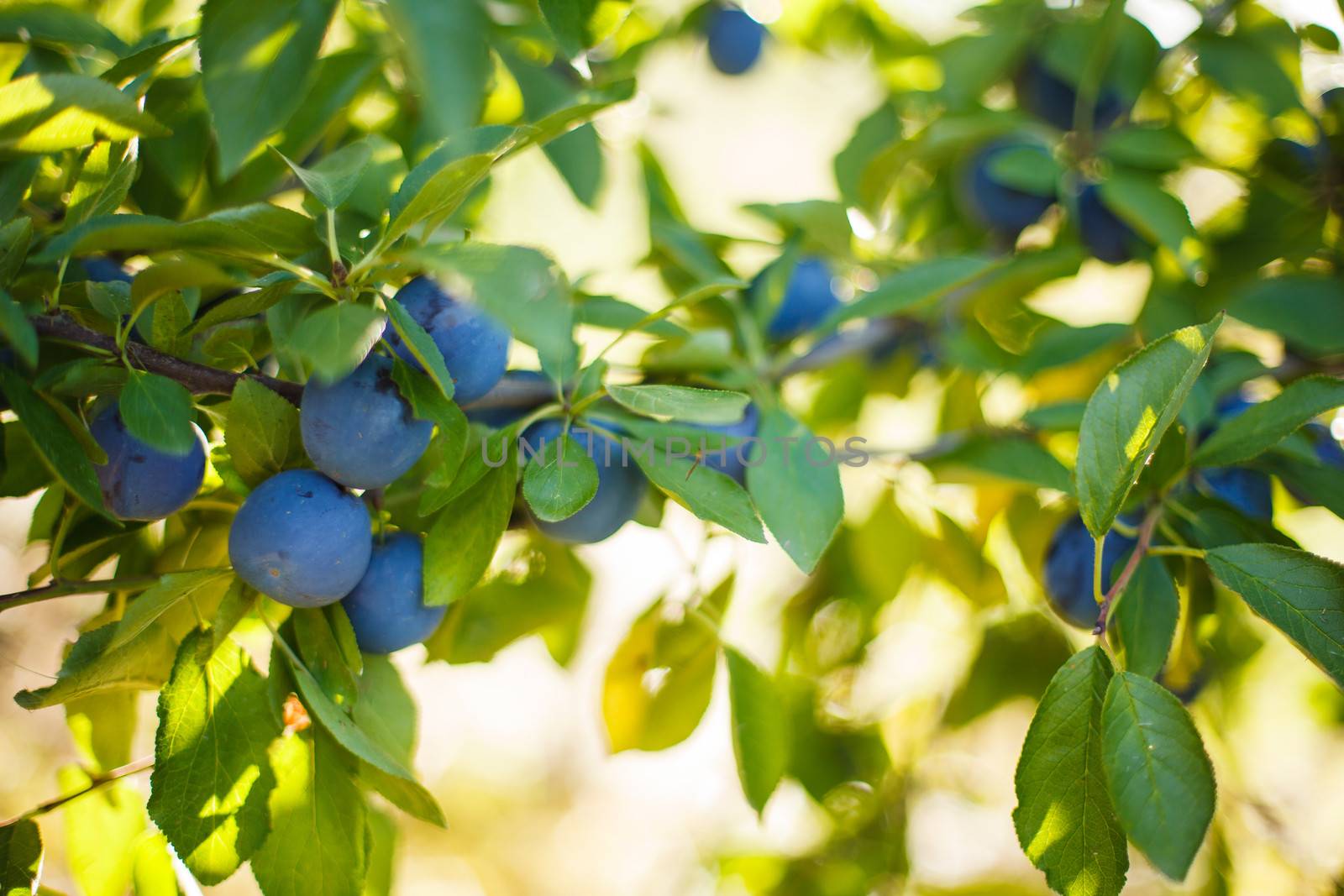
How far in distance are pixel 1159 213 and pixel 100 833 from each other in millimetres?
885

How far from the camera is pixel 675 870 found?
1.96m

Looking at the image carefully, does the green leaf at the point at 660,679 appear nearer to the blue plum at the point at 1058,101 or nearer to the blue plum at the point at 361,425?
the blue plum at the point at 361,425

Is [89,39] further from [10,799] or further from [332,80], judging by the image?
[10,799]

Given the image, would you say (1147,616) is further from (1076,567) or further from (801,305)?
(801,305)

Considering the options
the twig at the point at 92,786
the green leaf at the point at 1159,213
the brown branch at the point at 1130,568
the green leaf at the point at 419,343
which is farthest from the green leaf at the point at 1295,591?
the twig at the point at 92,786

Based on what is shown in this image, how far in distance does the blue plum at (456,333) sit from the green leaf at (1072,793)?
1.12ft

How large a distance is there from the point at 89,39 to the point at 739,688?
61 cm

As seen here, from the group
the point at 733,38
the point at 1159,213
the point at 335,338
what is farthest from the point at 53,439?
the point at 733,38

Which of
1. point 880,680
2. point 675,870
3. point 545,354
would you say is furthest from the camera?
point 675,870

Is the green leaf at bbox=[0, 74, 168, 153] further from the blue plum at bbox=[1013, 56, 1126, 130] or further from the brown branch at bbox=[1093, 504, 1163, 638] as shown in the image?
the blue plum at bbox=[1013, 56, 1126, 130]

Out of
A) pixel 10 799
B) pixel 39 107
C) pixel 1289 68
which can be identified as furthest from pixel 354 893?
pixel 10 799

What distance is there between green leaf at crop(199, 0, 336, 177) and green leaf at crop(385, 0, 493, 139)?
0.23 m

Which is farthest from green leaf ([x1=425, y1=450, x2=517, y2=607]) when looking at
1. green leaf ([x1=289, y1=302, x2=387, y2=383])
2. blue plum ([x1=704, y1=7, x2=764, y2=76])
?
blue plum ([x1=704, y1=7, x2=764, y2=76])

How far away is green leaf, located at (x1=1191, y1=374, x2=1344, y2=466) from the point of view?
521mm
